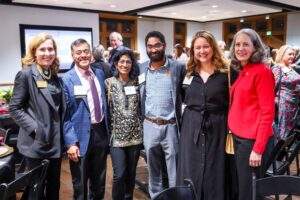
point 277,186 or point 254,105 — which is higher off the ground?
point 254,105

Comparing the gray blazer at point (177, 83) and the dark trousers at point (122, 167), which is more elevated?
the gray blazer at point (177, 83)

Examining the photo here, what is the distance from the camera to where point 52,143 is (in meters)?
1.95

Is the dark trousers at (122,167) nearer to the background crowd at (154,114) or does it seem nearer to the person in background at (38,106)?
the background crowd at (154,114)

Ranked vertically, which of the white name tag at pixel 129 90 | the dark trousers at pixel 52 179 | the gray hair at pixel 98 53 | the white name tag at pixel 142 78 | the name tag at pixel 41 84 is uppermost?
the gray hair at pixel 98 53

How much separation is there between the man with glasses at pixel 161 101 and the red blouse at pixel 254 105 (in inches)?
17.5

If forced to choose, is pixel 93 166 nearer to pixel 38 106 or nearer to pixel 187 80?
pixel 38 106

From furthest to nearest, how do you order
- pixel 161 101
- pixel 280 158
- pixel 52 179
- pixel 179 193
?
pixel 280 158, pixel 161 101, pixel 52 179, pixel 179 193

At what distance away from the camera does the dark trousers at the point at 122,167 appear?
7.13 ft

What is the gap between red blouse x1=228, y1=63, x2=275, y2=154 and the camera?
5.64 feet

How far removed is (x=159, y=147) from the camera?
7.22ft

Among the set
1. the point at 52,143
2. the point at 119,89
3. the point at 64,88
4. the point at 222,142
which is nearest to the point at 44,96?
the point at 64,88

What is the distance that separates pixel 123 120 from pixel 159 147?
0.34 m

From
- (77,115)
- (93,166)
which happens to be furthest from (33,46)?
(93,166)

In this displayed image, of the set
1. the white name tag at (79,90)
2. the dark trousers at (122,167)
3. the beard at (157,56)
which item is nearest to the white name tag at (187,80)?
the beard at (157,56)
